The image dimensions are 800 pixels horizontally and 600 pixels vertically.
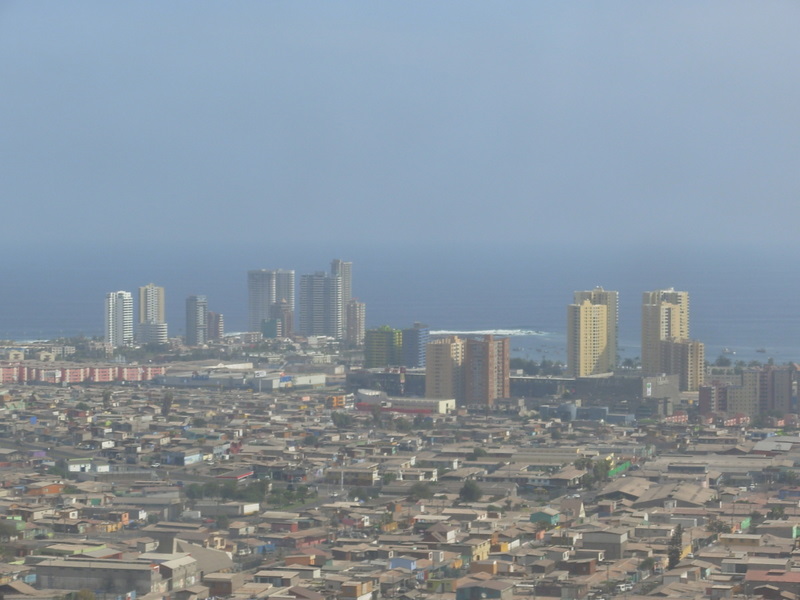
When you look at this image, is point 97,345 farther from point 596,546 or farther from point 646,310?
point 596,546

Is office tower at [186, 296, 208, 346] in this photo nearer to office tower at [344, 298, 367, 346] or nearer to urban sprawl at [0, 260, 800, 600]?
urban sprawl at [0, 260, 800, 600]

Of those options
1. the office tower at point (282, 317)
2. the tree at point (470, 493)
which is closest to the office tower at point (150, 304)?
the office tower at point (282, 317)

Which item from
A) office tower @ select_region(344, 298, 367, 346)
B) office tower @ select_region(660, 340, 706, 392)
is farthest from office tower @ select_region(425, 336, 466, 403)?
office tower @ select_region(344, 298, 367, 346)

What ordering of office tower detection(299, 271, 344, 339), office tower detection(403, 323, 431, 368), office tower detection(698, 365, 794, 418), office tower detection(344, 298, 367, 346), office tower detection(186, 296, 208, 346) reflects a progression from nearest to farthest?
office tower detection(698, 365, 794, 418) < office tower detection(403, 323, 431, 368) < office tower detection(186, 296, 208, 346) < office tower detection(344, 298, 367, 346) < office tower detection(299, 271, 344, 339)

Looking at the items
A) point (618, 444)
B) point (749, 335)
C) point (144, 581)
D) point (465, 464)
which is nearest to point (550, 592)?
point (144, 581)

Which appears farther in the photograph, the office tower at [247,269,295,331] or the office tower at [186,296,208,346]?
the office tower at [247,269,295,331]

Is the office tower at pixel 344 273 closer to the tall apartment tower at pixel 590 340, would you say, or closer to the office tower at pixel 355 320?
the office tower at pixel 355 320
